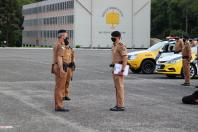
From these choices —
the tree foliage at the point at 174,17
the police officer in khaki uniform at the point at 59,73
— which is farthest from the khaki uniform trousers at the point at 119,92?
the tree foliage at the point at 174,17

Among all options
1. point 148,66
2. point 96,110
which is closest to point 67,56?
point 96,110

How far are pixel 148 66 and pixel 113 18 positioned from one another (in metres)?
71.4

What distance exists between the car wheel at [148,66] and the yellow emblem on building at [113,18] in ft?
230

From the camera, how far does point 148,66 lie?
2762 centimetres

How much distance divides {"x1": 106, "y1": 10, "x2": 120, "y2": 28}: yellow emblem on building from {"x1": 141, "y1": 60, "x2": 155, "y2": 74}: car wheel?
2763 inches

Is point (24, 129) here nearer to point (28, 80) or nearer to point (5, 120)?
point (5, 120)

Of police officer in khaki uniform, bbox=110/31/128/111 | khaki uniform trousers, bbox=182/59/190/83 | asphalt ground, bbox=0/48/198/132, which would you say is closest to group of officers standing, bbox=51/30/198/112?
police officer in khaki uniform, bbox=110/31/128/111

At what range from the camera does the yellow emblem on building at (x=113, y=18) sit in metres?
97.6

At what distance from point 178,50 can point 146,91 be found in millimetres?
7455

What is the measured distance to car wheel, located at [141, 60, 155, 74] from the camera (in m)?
27.5

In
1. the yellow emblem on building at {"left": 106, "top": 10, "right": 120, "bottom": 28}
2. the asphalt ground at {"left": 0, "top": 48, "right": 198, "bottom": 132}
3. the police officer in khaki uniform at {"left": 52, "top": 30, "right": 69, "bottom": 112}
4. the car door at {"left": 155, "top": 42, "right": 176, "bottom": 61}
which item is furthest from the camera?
the yellow emblem on building at {"left": 106, "top": 10, "right": 120, "bottom": 28}

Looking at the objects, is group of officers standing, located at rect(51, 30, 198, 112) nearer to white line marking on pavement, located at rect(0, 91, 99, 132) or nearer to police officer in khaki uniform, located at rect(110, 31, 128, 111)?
police officer in khaki uniform, located at rect(110, 31, 128, 111)

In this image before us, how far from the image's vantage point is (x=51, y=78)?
23469 millimetres

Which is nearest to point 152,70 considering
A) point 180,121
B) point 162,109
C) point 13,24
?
point 162,109
